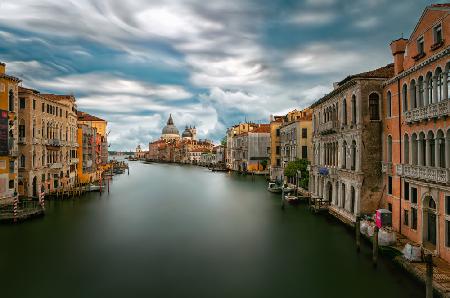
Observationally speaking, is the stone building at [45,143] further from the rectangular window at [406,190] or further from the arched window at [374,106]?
the rectangular window at [406,190]

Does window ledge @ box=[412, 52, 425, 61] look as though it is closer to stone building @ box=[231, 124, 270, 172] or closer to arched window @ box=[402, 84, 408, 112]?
arched window @ box=[402, 84, 408, 112]

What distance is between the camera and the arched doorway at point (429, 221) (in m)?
16.9

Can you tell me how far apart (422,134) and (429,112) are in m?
1.84

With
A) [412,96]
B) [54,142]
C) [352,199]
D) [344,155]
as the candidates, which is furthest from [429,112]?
[54,142]

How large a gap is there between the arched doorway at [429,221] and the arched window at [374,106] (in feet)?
25.7

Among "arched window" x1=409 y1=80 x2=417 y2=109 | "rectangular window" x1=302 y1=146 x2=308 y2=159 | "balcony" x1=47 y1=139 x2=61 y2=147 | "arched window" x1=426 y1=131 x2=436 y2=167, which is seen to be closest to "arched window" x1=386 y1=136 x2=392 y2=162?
"arched window" x1=409 y1=80 x2=417 y2=109

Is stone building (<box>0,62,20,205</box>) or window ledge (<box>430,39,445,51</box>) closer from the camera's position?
window ledge (<box>430,39,445,51</box>)

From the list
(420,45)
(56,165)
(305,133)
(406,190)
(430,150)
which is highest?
(420,45)

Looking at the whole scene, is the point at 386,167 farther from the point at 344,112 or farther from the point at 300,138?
the point at 300,138

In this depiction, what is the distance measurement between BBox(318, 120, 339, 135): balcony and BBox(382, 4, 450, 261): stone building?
6.53 metres

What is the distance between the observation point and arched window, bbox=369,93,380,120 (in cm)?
2330

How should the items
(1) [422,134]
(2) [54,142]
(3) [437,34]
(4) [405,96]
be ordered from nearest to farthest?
(3) [437,34] < (1) [422,134] < (4) [405,96] < (2) [54,142]

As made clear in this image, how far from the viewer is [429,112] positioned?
1617cm

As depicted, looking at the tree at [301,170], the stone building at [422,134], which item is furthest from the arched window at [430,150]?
the tree at [301,170]
